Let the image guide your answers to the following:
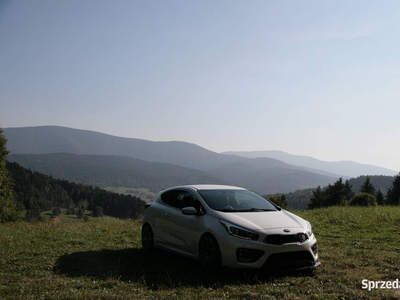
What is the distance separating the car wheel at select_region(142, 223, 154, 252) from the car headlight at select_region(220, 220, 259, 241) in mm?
3212

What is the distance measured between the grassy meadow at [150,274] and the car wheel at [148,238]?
0.23 metres

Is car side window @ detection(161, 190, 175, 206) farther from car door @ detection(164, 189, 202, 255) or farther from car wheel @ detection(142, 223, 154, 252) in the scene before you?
car wheel @ detection(142, 223, 154, 252)

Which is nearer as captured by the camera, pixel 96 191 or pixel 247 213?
pixel 247 213

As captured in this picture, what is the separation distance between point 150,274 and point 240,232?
2119 mm

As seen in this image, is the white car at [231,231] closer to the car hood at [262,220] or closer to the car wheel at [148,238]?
the car hood at [262,220]

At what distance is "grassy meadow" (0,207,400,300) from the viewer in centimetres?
586

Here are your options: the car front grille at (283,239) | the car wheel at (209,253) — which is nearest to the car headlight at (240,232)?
the car front grille at (283,239)

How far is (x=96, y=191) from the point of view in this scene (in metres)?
134

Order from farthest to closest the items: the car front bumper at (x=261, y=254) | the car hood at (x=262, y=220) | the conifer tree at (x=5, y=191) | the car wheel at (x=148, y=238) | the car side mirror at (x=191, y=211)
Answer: the conifer tree at (x=5, y=191) → the car wheel at (x=148, y=238) → the car side mirror at (x=191, y=211) → the car hood at (x=262, y=220) → the car front bumper at (x=261, y=254)

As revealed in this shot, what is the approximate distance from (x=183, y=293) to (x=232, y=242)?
1.41m

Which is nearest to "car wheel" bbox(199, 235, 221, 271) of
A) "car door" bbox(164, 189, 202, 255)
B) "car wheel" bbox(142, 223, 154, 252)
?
"car door" bbox(164, 189, 202, 255)

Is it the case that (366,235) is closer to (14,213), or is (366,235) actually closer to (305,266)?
(305,266)

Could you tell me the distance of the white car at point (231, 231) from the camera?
677 cm

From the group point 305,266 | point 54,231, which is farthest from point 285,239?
point 54,231
